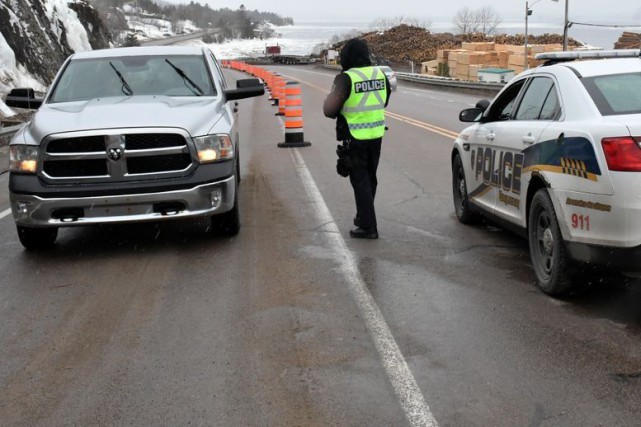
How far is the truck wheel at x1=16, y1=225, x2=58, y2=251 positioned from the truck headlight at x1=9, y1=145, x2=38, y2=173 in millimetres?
570

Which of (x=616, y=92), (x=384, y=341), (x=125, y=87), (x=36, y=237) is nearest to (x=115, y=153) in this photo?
(x=36, y=237)

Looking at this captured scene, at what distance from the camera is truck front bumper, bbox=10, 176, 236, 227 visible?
6777 mm

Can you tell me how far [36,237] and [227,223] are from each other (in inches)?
71.7

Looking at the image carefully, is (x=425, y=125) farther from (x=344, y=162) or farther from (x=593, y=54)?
(x=593, y=54)

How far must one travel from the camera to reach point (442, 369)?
4.41 metres

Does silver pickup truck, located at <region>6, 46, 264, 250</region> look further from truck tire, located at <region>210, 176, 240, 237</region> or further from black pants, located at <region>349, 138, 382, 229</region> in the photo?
black pants, located at <region>349, 138, 382, 229</region>

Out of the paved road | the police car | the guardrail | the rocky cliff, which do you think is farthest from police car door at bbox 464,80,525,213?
the rocky cliff

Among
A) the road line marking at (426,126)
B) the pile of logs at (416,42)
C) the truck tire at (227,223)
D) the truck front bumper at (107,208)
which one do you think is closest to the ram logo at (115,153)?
the truck front bumper at (107,208)

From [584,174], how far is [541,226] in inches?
37.2

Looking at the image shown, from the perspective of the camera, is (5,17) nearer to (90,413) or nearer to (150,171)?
(150,171)

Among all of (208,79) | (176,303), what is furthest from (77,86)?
(176,303)

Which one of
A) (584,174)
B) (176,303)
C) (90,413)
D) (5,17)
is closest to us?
(90,413)

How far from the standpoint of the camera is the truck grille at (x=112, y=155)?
6.82 m

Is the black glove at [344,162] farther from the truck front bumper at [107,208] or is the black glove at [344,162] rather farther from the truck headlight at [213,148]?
the truck front bumper at [107,208]
